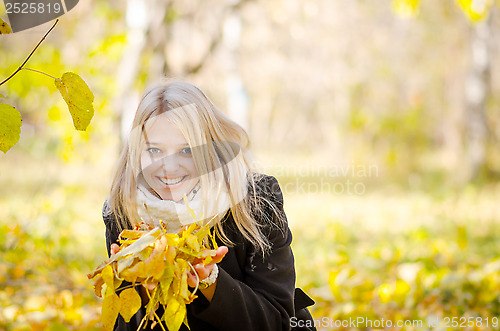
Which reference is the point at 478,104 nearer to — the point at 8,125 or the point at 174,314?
the point at 174,314

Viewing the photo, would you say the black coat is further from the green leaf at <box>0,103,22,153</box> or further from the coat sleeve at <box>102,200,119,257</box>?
the green leaf at <box>0,103,22,153</box>

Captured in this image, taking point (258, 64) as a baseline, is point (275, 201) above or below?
below

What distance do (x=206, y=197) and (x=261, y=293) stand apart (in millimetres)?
372

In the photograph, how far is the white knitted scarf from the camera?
1.61 m

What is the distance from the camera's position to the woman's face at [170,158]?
168 cm

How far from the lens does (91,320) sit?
2811 millimetres

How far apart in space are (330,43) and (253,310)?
1153 centimetres

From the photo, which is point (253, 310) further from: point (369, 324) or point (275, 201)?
point (369, 324)

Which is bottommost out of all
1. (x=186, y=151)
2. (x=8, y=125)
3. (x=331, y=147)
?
(x=331, y=147)

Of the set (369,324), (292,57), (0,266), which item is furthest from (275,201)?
(292,57)

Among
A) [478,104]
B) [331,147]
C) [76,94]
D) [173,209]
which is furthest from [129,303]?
[331,147]

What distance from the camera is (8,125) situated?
3.77 feet

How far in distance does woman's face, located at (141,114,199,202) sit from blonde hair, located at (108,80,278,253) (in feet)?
0.10

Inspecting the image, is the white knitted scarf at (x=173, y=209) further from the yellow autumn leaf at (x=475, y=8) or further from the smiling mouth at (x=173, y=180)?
the yellow autumn leaf at (x=475, y=8)
